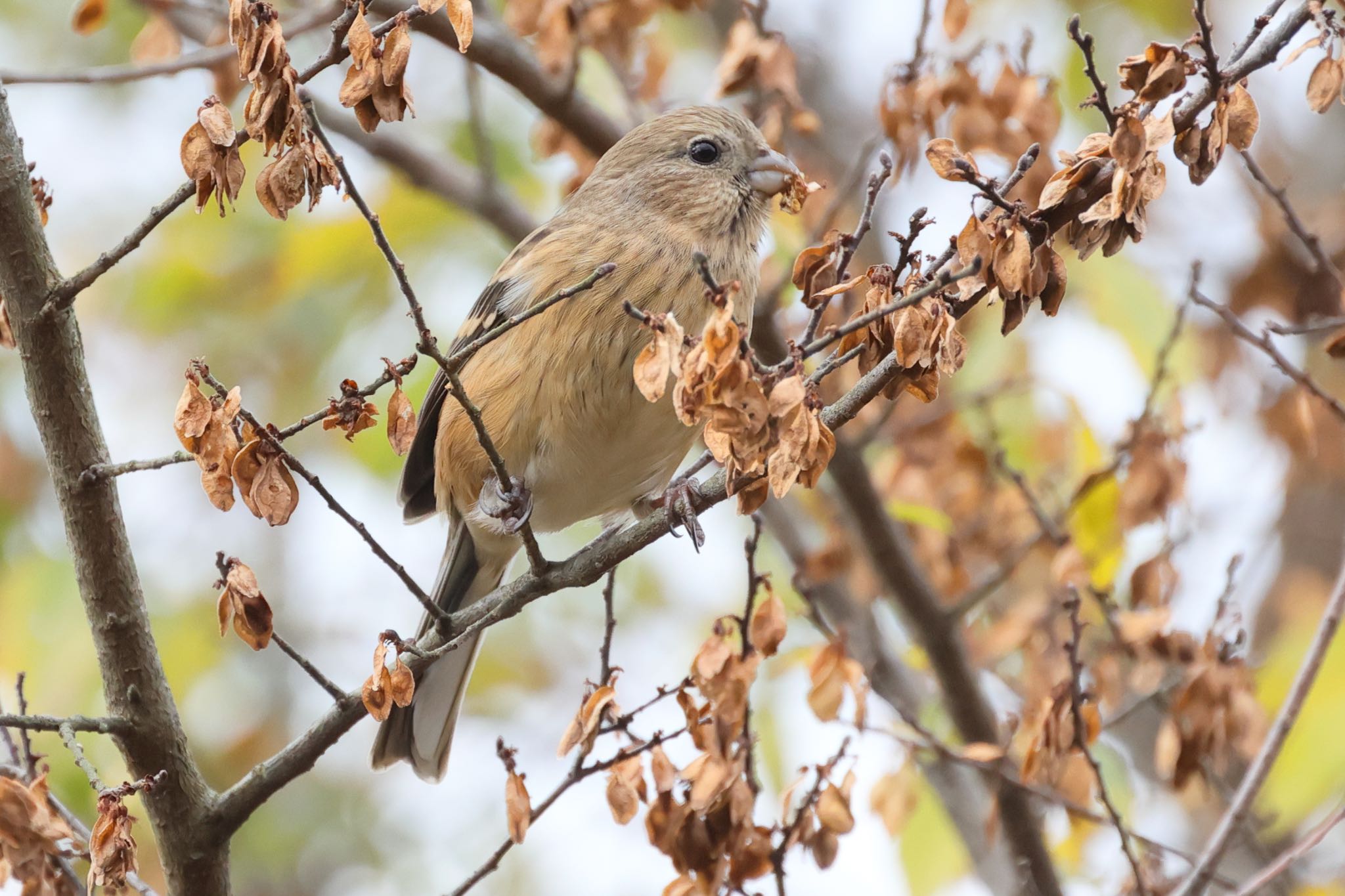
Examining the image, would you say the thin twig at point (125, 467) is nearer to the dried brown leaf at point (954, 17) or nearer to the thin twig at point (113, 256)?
the thin twig at point (113, 256)

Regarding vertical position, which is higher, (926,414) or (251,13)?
(926,414)

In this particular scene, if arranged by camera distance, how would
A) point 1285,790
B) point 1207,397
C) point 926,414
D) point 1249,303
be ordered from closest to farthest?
point 1285,790
point 926,414
point 1249,303
point 1207,397

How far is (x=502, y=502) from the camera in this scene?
4.27 meters

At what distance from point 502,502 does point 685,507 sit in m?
1.04

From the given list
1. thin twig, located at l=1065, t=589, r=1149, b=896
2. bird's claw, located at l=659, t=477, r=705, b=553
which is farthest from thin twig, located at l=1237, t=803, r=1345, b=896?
bird's claw, located at l=659, t=477, r=705, b=553

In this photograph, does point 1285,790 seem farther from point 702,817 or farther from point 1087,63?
point 1087,63

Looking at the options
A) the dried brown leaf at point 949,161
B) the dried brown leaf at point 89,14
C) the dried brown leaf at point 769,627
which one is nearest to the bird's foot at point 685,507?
the dried brown leaf at point 769,627

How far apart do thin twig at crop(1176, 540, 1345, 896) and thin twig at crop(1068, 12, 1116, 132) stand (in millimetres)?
1719

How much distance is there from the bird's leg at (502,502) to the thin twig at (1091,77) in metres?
1.99

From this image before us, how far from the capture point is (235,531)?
8.95 m

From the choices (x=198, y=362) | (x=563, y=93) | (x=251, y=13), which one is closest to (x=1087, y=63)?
(x=251, y=13)

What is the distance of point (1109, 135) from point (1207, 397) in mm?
4598

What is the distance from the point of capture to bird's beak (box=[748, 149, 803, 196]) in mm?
4605

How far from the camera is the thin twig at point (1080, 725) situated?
3.42 metres
